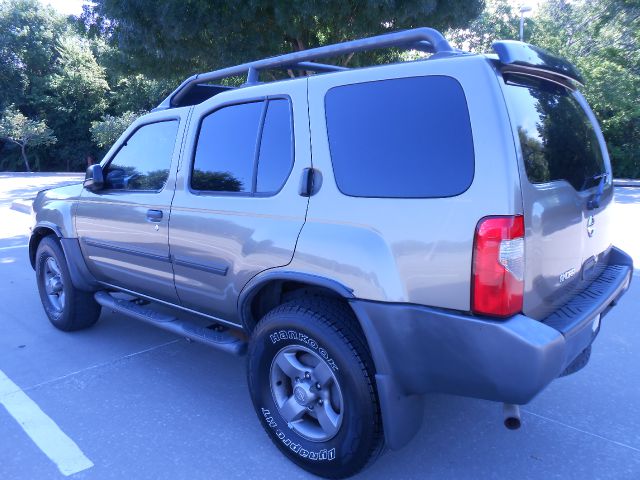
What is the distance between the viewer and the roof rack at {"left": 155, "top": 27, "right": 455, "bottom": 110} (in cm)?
262

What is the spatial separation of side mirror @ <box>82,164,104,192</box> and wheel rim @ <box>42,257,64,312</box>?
98 centimetres

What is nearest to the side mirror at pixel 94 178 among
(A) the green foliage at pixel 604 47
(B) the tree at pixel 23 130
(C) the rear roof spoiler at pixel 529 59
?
(C) the rear roof spoiler at pixel 529 59

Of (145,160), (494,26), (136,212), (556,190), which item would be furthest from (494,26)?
(556,190)

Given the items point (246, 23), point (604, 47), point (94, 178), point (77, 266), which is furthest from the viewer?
point (604, 47)

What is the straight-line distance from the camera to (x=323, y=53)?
3.05 metres

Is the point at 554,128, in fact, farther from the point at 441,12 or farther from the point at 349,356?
the point at 441,12

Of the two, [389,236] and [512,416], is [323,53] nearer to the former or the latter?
[389,236]

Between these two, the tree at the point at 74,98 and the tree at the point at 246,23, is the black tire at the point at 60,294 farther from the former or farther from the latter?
the tree at the point at 74,98

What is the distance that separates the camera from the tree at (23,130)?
3228 centimetres

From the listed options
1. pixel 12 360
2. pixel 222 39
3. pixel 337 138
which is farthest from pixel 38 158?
pixel 337 138

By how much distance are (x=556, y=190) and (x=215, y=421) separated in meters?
2.37

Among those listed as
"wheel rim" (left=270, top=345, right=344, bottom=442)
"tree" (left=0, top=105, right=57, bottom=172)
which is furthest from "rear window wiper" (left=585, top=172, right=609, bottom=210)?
"tree" (left=0, top=105, right=57, bottom=172)

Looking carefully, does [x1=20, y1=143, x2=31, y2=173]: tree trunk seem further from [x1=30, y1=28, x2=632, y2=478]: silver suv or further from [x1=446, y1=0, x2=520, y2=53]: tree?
[x1=30, y1=28, x2=632, y2=478]: silver suv

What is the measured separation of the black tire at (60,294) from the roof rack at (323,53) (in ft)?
5.69
